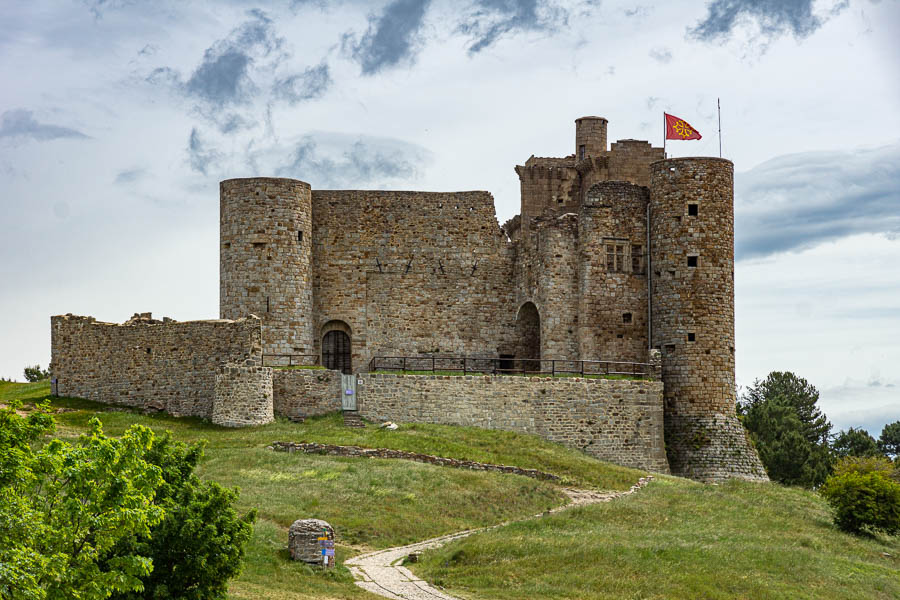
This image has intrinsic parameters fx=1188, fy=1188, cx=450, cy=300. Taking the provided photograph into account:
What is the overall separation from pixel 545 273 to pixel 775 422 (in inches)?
789

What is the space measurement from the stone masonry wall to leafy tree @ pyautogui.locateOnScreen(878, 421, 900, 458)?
181ft

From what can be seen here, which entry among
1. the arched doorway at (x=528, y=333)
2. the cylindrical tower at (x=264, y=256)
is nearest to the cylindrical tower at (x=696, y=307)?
the arched doorway at (x=528, y=333)

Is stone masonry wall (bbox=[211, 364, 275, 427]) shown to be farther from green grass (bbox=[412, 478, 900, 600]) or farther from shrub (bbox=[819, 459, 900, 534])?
shrub (bbox=[819, 459, 900, 534])

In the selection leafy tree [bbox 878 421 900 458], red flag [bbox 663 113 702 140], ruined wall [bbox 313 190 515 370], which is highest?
red flag [bbox 663 113 702 140]

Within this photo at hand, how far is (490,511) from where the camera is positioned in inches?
1289

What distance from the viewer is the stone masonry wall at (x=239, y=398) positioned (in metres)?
40.4

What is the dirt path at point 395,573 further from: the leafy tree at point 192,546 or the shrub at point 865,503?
the shrub at point 865,503

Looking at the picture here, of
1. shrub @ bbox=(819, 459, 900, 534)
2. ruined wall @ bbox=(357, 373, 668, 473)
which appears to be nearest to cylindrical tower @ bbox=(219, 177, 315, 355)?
ruined wall @ bbox=(357, 373, 668, 473)

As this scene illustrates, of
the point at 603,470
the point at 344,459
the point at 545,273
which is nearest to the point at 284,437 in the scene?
the point at 344,459

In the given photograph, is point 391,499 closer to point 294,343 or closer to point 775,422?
point 294,343

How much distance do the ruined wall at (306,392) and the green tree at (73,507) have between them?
25105mm

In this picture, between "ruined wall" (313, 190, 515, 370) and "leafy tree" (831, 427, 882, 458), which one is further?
"leafy tree" (831, 427, 882, 458)

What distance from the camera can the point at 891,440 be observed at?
8350cm

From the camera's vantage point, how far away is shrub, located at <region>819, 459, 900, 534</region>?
3606cm
